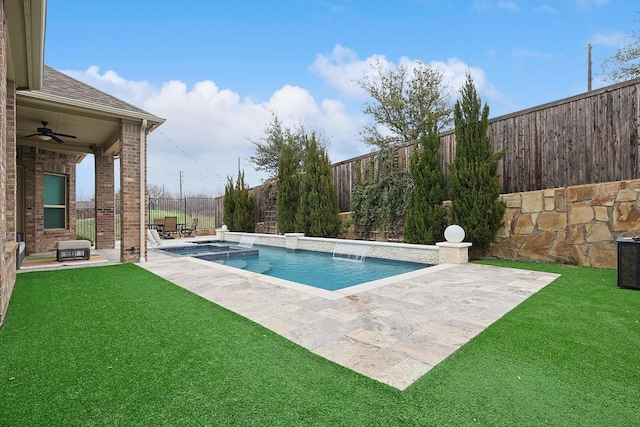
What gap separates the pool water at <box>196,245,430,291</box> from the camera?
6572 millimetres

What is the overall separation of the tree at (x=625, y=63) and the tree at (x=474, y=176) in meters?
9.29

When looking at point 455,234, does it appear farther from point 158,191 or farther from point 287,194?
point 158,191

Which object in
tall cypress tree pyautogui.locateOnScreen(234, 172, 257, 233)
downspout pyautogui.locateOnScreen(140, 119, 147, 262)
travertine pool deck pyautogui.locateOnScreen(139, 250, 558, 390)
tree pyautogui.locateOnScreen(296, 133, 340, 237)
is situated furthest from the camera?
tall cypress tree pyautogui.locateOnScreen(234, 172, 257, 233)

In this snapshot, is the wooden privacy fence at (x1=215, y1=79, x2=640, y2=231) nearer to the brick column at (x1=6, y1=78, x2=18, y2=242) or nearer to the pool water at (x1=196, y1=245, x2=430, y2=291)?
the pool water at (x1=196, y1=245, x2=430, y2=291)

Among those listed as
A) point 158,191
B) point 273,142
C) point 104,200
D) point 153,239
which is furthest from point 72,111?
point 158,191

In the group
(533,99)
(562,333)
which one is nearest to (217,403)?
(562,333)

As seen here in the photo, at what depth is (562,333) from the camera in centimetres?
290

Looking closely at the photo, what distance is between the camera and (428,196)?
8.29 m

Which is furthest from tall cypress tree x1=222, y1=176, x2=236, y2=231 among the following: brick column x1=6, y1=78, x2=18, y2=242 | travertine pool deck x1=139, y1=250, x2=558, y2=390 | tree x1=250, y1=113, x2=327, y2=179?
brick column x1=6, y1=78, x2=18, y2=242

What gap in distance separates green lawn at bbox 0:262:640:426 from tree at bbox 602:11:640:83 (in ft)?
43.9

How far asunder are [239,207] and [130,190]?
26.4 feet

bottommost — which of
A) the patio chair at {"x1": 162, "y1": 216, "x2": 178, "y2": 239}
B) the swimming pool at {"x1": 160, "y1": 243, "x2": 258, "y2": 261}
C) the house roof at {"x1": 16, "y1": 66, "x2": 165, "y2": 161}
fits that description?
the swimming pool at {"x1": 160, "y1": 243, "x2": 258, "y2": 261}

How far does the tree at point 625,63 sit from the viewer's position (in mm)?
11859

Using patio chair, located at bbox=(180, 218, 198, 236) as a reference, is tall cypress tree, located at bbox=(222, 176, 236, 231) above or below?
above
